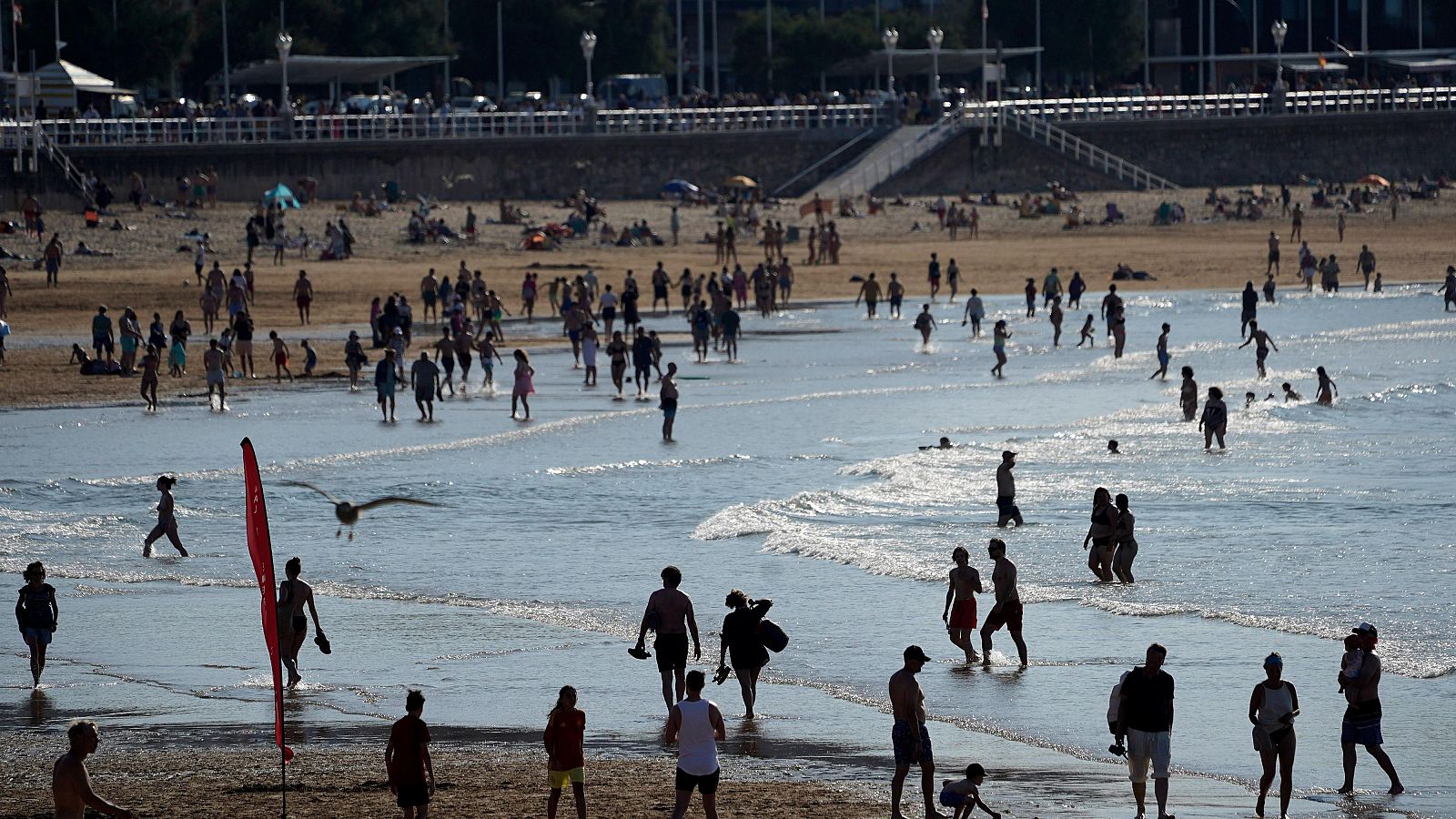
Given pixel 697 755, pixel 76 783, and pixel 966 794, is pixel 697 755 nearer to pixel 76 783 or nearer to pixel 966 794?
pixel 966 794

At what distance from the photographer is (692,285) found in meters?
39.3

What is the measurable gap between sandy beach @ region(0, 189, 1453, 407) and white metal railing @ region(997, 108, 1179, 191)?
1.43m

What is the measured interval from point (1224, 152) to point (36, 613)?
57.6 meters

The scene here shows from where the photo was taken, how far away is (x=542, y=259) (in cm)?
4809

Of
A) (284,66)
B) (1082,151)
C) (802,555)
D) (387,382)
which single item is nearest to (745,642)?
(802,555)

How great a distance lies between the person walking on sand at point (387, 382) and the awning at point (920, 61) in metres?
44.2

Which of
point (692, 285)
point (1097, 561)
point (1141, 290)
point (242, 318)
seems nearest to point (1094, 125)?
point (1141, 290)

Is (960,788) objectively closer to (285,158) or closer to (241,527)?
(241,527)

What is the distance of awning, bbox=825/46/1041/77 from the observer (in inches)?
2761

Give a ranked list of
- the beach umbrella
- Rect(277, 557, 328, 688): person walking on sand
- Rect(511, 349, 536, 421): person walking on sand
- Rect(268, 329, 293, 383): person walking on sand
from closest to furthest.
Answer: Rect(277, 557, 328, 688): person walking on sand, Rect(511, 349, 536, 421): person walking on sand, Rect(268, 329, 293, 383): person walking on sand, the beach umbrella

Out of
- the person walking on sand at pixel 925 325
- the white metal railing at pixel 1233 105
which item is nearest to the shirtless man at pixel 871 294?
the person walking on sand at pixel 925 325

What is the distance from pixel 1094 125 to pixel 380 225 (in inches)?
972

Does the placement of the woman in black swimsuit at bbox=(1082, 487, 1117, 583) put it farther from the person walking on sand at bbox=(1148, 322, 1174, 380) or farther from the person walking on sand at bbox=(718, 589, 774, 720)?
the person walking on sand at bbox=(1148, 322, 1174, 380)

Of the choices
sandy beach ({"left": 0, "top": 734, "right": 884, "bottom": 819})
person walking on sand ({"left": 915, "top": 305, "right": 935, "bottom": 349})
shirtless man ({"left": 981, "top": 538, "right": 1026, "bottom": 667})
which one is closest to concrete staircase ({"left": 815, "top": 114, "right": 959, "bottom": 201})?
person walking on sand ({"left": 915, "top": 305, "right": 935, "bottom": 349})
